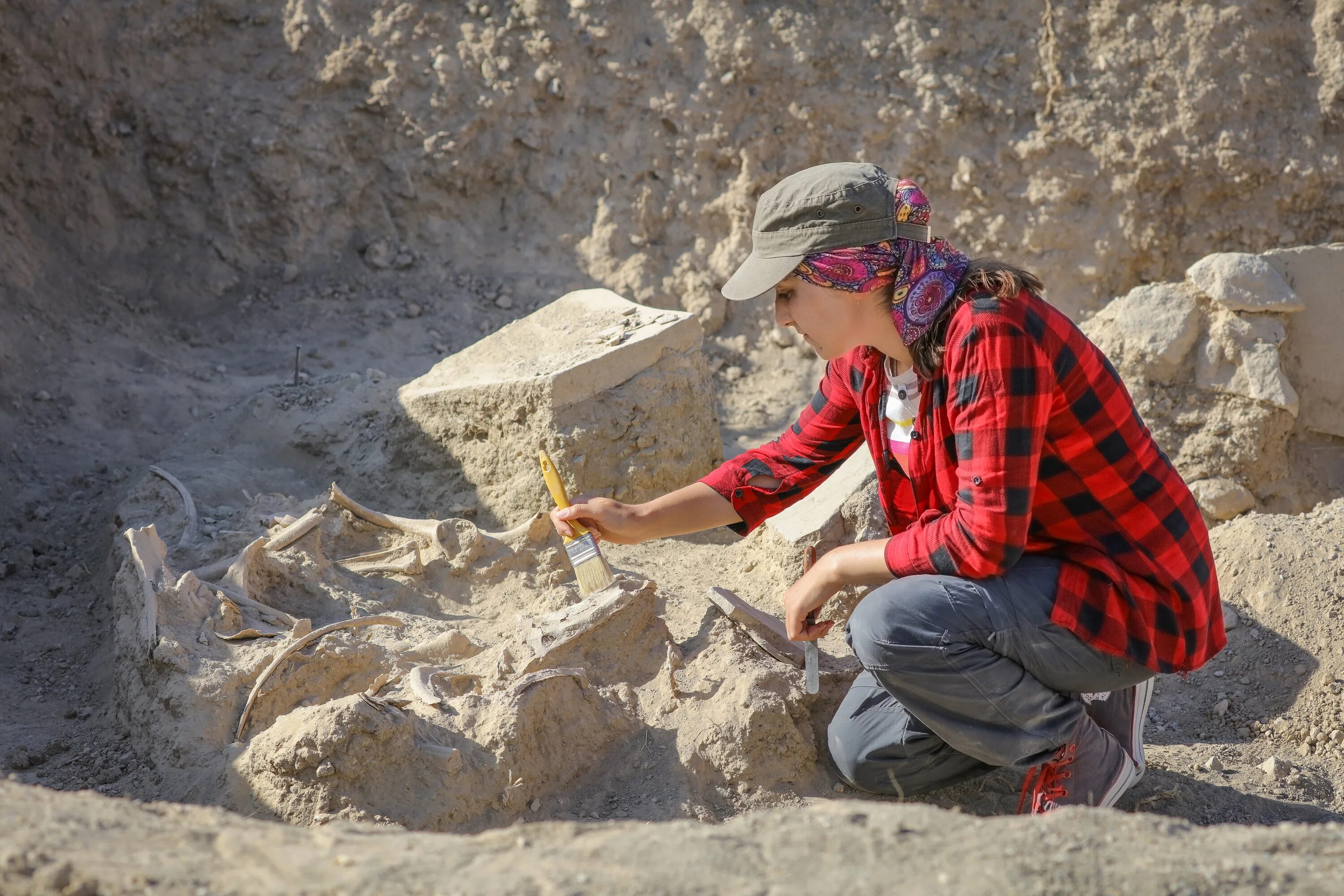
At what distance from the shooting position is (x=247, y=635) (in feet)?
10.0

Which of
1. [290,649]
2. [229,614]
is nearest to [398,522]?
[229,614]

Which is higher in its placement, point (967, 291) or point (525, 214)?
point (525, 214)

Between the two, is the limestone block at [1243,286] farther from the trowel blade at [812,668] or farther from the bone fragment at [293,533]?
the bone fragment at [293,533]

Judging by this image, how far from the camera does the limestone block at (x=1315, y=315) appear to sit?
460 cm

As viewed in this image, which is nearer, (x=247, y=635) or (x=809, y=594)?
(x=809, y=594)

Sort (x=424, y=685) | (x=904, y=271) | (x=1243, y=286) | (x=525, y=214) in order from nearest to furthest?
(x=904, y=271) → (x=424, y=685) → (x=1243, y=286) → (x=525, y=214)

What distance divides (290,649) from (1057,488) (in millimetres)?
1889

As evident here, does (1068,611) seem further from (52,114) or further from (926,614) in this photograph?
(52,114)

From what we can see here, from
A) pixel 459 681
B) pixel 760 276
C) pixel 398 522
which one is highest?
pixel 760 276

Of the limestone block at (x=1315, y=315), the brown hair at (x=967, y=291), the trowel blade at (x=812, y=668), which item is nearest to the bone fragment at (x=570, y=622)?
the trowel blade at (x=812, y=668)

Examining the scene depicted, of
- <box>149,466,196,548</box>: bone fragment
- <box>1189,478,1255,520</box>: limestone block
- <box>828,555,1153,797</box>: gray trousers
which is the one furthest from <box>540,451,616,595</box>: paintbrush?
<box>1189,478,1255,520</box>: limestone block

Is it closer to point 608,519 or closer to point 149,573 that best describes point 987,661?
point 608,519

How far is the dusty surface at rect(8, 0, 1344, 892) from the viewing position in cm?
437

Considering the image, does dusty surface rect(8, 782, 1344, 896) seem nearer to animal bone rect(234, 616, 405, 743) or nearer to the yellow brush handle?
animal bone rect(234, 616, 405, 743)
